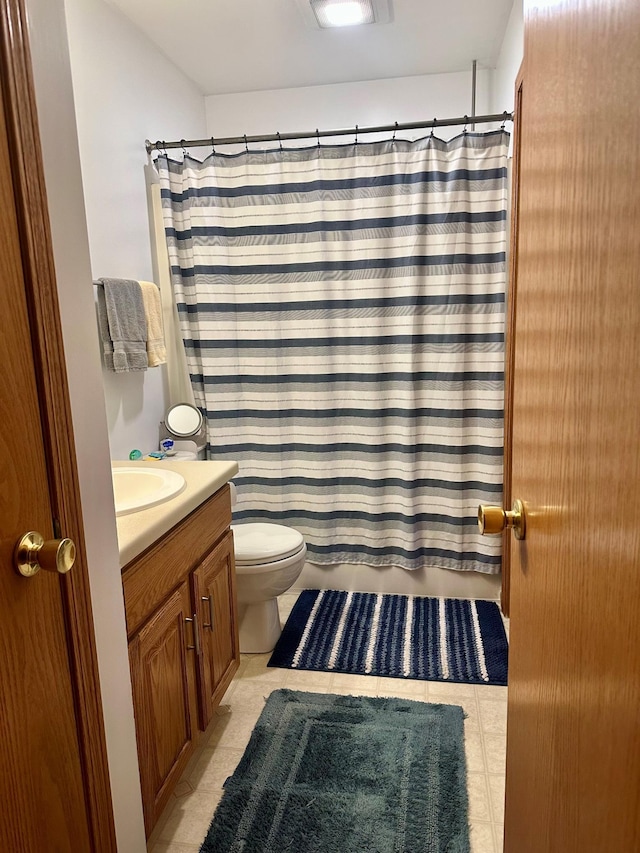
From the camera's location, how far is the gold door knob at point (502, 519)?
1016mm

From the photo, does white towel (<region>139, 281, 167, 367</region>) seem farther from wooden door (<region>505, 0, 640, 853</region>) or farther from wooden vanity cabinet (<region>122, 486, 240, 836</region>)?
wooden door (<region>505, 0, 640, 853</region>)

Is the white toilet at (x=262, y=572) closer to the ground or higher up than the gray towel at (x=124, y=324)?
closer to the ground

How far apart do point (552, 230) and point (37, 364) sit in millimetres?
748

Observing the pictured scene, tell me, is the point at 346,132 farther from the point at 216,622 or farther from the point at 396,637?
the point at 396,637

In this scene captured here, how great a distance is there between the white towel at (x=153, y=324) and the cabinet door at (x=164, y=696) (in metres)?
1.11

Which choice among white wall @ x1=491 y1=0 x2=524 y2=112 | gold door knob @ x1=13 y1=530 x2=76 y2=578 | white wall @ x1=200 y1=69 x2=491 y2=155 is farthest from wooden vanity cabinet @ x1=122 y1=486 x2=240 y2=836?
white wall @ x1=200 y1=69 x2=491 y2=155

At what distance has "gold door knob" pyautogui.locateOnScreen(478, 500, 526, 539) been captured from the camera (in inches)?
40.0

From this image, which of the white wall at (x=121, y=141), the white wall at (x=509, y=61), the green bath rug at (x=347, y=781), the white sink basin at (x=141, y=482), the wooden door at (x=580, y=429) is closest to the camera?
the wooden door at (x=580, y=429)

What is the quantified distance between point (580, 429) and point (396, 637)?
212 cm

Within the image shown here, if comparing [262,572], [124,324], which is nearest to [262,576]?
[262,572]

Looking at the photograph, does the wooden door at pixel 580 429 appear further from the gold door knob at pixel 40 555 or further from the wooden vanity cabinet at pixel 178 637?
the wooden vanity cabinet at pixel 178 637

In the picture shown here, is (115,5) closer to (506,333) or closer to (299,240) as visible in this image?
(299,240)

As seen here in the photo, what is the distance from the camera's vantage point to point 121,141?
8.07 ft

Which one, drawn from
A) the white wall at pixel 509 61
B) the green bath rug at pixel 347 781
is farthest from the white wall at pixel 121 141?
the white wall at pixel 509 61
